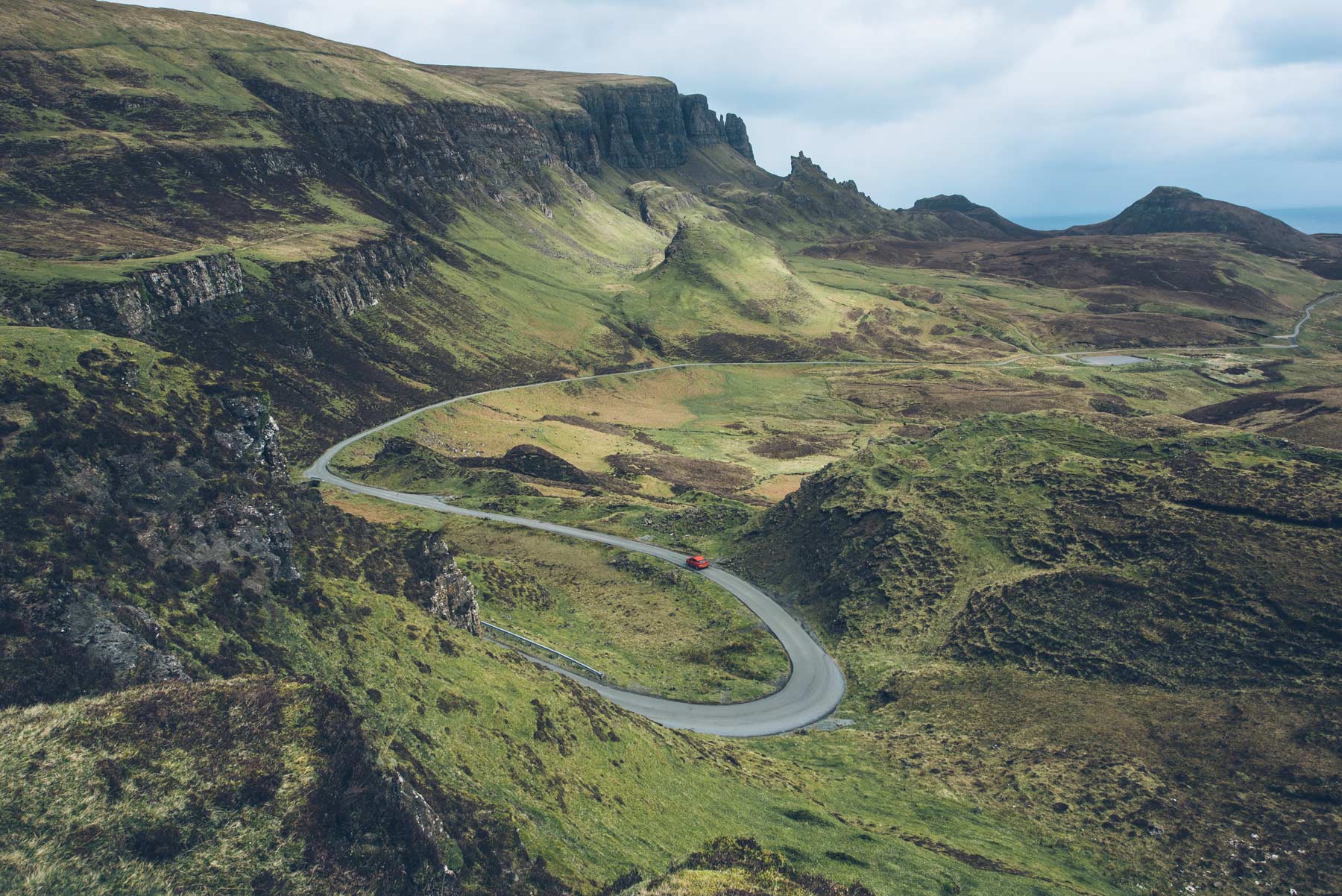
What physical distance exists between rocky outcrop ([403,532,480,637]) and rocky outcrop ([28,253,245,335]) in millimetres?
78161

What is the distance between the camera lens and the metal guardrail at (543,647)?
63.2 metres

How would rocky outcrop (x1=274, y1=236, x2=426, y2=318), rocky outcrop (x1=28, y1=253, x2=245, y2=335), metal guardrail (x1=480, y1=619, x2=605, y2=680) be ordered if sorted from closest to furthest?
1. metal guardrail (x1=480, y1=619, x2=605, y2=680)
2. rocky outcrop (x1=28, y1=253, x2=245, y2=335)
3. rocky outcrop (x1=274, y1=236, x2=426, y2=318)

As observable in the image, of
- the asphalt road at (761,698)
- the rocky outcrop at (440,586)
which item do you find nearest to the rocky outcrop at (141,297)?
the rocky outcrop at (440,586)

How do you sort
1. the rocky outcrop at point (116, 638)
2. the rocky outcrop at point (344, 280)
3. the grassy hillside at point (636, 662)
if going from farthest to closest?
1. the rocky outcrop at point (344, 280)
2. the rocky outcrop at point (116, 638)
3. the grassy hillside at point (636, 662)

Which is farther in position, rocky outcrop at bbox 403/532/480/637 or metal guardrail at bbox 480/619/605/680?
metal guardrail at bbox 480/619/605/680

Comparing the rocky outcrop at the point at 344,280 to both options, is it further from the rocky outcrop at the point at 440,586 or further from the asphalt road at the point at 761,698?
the rocky outcrop at the point at 440,586

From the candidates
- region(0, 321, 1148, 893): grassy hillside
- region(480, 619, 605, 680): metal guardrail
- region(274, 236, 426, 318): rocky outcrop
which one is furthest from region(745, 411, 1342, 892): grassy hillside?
region(274, 236, 426, 318): rocky outcrop

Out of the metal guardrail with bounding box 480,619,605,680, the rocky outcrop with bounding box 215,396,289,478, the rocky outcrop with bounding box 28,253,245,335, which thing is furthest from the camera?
the rocky outcrop with bounding box 28,253,245,335

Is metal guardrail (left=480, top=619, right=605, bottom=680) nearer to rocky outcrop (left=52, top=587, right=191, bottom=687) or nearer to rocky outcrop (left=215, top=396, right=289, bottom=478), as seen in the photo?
rocky outcrop (left=215, top=396, right=289, bottom=478)

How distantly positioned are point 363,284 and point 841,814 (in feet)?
573

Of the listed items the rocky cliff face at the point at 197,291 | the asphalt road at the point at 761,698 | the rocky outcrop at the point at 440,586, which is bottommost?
the asphalt road at the point at 761,698

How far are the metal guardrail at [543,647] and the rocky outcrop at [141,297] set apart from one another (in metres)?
81.8

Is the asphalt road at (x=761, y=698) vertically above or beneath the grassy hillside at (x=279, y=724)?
beneath

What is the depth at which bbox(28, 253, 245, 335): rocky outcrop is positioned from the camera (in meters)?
111
